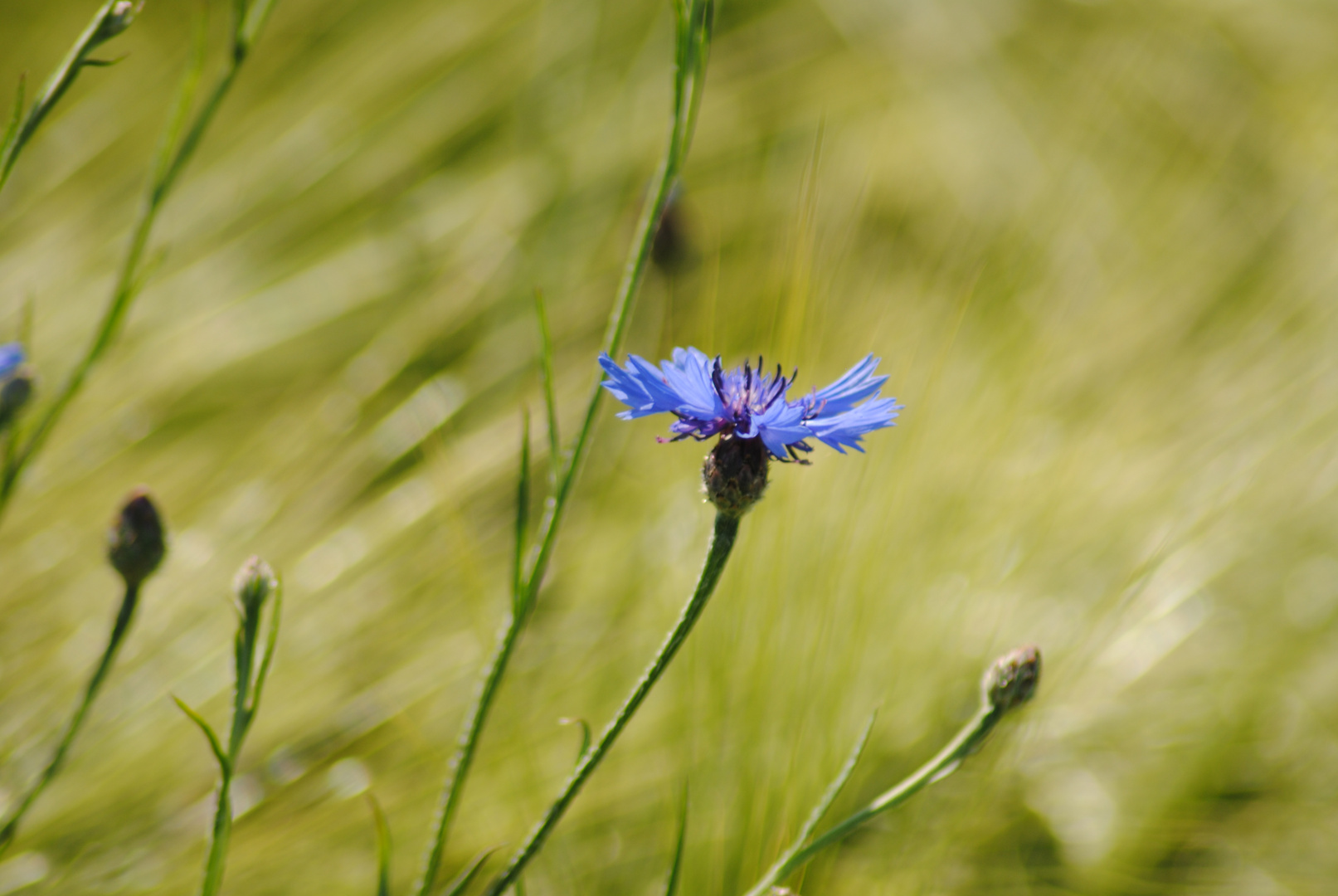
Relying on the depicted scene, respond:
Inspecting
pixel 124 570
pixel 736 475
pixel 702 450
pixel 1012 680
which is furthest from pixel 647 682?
pixel 702 450

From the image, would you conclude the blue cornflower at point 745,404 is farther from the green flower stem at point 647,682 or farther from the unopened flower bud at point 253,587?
the unopened flower bud at point 253,587

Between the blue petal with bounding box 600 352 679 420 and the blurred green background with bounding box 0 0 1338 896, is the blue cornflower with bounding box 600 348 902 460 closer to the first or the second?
the blue petal with bounding box 600 352 679 420

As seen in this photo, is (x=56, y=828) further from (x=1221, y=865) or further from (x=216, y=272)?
(x=1221, y=865)

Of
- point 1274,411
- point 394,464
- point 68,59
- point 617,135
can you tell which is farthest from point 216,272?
point 1274,411

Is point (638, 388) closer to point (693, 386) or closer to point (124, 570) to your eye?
point (693, 386)

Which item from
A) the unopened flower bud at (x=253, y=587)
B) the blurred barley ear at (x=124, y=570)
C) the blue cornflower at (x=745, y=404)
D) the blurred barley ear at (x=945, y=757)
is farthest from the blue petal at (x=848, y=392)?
the blurred barley ear at (x=124, y=570)

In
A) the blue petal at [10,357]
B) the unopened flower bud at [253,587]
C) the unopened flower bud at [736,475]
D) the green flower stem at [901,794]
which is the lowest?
the green flower stem at [901,794]
